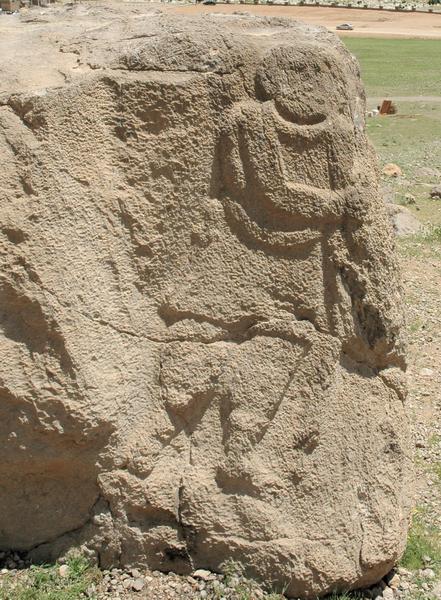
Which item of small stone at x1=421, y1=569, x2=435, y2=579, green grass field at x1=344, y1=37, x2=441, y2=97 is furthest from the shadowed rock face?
green grass field at x1=344, y1=37, x2=441, y2=97

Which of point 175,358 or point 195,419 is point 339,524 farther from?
point 175,358

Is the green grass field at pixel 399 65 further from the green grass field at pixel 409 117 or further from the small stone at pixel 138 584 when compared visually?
the small stone at pixel 138 584

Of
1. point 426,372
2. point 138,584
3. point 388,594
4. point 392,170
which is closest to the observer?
point 138,584

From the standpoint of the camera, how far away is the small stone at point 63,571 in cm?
328

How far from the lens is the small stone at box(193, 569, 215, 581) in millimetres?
3303

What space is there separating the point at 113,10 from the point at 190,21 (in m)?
0.70

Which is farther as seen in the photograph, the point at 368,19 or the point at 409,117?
the point at 368,19

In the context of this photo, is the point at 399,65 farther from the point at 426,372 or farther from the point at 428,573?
the point at 428,573

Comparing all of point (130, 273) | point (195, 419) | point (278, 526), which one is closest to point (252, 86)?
point (130, 273)

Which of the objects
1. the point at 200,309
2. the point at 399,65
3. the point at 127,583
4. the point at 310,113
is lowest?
the point at 399,65

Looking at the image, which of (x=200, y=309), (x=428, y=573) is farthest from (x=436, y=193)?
(x=200, y=309)

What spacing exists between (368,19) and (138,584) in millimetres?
40074

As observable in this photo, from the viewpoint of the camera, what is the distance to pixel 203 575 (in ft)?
10.9

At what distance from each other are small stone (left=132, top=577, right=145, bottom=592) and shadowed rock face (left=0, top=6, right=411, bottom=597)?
0.25ft
